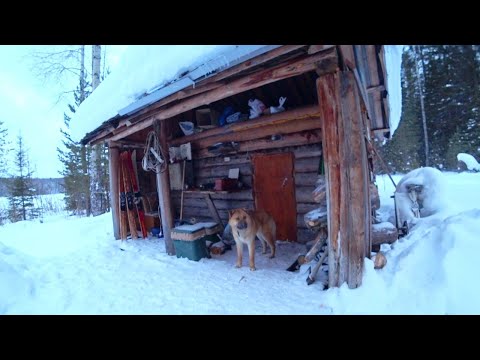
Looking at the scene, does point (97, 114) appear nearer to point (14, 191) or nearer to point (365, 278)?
point (365, 278)

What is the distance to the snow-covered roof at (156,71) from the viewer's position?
2.56m

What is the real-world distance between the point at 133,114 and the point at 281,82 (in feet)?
11.3

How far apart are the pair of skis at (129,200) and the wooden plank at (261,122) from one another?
178 cm

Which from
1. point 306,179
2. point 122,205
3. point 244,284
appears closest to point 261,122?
point 306,179

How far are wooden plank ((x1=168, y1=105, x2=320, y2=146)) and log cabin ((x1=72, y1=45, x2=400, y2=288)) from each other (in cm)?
3

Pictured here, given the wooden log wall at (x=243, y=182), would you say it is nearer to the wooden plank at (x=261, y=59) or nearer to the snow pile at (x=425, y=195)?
the snow pile at (x=425, y=195)

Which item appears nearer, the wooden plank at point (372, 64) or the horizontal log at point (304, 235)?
the wooden plank at point (372, 64)

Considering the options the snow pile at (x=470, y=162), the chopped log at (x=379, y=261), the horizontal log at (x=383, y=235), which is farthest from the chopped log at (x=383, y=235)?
the snow pile at (x=470, y=162)

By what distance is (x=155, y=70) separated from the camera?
127 inches

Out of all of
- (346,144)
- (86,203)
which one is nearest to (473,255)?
(346,144)

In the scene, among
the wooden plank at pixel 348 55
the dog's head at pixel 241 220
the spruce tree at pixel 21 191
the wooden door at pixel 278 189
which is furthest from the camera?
the spruce tree at pixel 21 191
